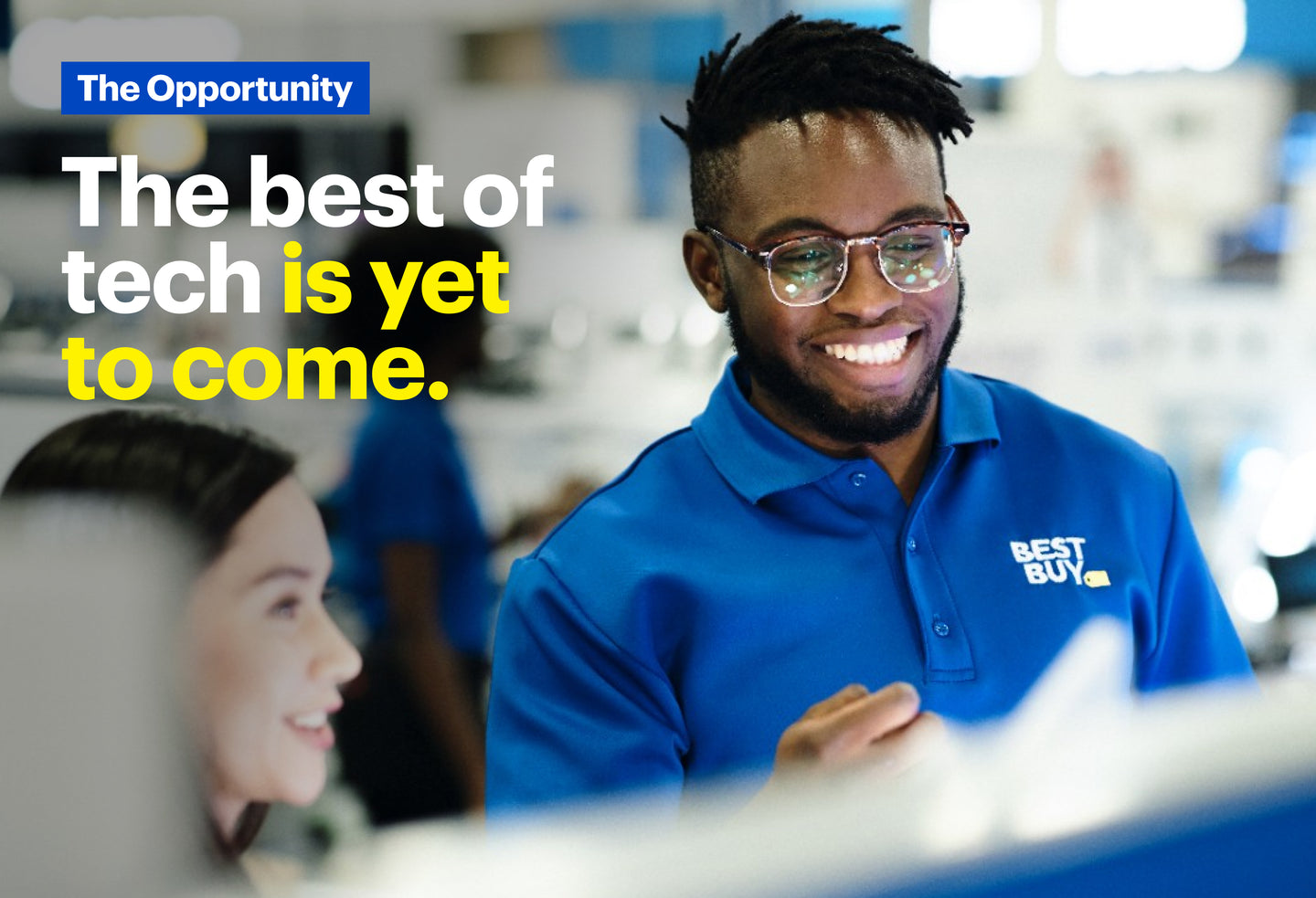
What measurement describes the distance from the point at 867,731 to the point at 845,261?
386 millimetres

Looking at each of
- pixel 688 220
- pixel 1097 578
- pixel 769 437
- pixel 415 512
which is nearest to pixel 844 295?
pixel 769 437

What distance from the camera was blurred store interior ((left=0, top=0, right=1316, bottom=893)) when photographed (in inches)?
87.0

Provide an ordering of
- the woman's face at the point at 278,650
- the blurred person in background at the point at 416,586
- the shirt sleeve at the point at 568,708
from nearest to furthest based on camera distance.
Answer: the shirt sleeve at the point at 568,708
the woman's face at the point at 278,650
the blurred person in background at the point at 416,586

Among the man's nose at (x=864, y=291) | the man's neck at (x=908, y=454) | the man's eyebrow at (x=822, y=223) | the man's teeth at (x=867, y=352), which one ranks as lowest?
the man's neck at (x=908, y=454)

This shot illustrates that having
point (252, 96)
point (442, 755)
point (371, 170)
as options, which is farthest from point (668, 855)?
point (371, 170)

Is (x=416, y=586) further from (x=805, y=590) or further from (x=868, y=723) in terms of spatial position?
(x=868, y=723)

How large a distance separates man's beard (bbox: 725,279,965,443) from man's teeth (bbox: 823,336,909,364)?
33mm

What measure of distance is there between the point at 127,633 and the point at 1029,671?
3.04ft

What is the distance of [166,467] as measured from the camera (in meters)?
1.46

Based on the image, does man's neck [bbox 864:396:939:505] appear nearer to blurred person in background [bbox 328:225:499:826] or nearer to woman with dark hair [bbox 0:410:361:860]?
woman with dark hair [bbox 0:410:361:860]

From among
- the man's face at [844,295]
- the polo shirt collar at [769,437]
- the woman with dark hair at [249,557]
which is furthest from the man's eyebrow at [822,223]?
the woman with dark hair at [249,557]

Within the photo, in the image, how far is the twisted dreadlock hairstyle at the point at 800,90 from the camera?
117 cm

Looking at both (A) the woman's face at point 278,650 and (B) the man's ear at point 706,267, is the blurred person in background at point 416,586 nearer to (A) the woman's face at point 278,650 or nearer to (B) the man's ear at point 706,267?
(A) the woman's face at point 278,650

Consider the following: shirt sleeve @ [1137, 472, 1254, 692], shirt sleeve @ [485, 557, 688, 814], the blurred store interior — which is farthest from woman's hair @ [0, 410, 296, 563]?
shirt sleeve @ [1137, 472, 1254, 692]
